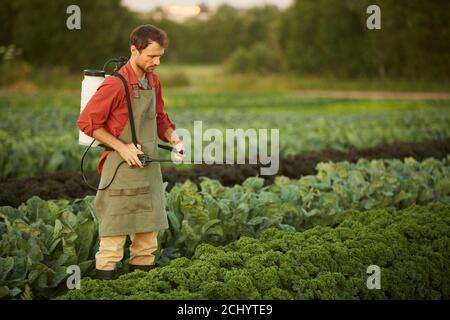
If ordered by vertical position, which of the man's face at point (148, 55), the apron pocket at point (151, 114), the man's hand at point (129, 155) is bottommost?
the man's hand at point (129, 155)

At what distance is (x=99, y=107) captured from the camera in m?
3.99

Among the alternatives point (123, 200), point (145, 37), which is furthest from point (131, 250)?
point (145, 37)

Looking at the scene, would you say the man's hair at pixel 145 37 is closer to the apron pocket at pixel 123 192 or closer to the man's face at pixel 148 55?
the man's face at pixel 148 55

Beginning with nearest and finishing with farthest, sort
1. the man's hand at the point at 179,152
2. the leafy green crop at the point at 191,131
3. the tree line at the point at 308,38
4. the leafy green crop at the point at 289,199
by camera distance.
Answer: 1. the man's hand at the point at 179,152
2. the leafy green crop at the point at 289,199
3. the leafy green crop at the point at 191,131
4. the tree line at the point at 308,38

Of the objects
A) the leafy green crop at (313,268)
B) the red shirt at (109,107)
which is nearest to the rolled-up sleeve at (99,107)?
the red shirt at (109,107)

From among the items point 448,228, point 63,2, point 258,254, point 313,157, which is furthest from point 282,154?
point 63,2

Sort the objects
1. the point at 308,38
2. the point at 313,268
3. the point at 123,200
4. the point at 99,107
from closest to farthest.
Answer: the point at 99,107
the point at 123,200
the point at 313,268
the point at 308,38

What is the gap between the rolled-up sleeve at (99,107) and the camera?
3.99 m

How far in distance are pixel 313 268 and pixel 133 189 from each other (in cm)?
121

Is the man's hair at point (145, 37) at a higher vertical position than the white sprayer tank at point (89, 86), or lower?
higher

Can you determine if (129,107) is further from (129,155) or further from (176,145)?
(176,145)

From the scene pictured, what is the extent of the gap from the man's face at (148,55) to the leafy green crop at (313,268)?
1.19 metres

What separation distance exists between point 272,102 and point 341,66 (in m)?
16.7
